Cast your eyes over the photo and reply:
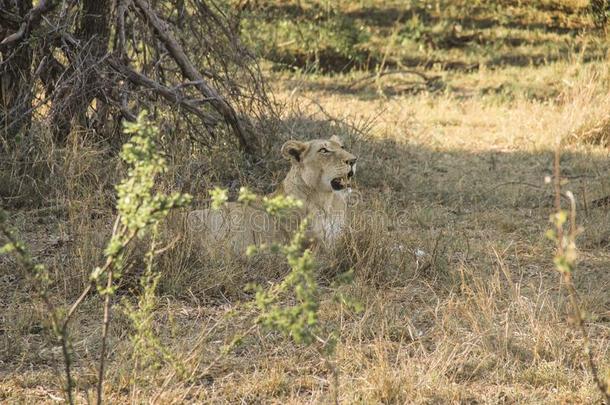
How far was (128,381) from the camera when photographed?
4074mm

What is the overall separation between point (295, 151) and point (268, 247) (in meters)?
2.95

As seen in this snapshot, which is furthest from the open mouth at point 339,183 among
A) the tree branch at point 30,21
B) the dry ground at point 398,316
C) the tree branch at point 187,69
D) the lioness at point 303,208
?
the tree branch at point 30,21

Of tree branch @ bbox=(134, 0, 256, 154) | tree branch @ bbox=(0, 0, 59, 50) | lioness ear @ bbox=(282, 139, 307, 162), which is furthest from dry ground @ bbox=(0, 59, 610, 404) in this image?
tree branch @ bbox=(0, 0, 59, 50)

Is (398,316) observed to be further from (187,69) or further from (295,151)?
(187,69)

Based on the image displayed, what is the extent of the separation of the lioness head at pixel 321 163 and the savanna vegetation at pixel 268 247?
1.00 feet

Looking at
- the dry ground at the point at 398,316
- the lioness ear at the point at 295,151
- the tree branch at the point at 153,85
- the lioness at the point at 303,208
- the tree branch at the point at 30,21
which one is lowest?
the dry ground at the point at 398,316

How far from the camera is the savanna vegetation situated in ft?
13.2

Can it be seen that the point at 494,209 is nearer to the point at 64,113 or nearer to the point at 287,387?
the point at 64,113

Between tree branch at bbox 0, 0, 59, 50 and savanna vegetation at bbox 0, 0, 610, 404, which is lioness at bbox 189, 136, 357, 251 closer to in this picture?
savanna vegetation at bbox 0, 0, 610, 404

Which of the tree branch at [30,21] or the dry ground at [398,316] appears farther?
the tree branch at [30,21]

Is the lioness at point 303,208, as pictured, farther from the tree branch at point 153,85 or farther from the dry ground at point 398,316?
the tree branch at point 153,85

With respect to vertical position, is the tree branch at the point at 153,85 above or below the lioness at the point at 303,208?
above

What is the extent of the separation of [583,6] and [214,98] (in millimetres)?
9591

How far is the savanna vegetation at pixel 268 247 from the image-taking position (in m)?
4.03
